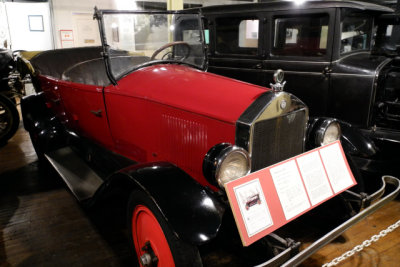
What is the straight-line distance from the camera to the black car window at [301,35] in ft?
11.5

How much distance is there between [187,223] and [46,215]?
5.83 ft

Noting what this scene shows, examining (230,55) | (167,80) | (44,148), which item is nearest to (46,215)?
(44,148)

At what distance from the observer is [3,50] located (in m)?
4.59

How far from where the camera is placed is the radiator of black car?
1.67 meters

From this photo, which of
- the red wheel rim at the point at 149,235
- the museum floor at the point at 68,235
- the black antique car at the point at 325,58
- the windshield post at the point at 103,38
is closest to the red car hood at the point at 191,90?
the windshield post at the point at 103,38

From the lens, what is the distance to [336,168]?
70.9 inches

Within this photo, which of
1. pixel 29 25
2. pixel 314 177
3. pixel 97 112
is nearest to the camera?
pixel 314 177

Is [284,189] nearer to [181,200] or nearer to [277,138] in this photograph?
[277,138]

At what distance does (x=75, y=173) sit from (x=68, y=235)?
0.55m

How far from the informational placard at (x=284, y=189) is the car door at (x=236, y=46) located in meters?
2.28

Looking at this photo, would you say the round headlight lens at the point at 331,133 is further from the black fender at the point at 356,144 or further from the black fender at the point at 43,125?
the black fender at the point at 43,125

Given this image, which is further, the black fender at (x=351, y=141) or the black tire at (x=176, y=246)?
the black fender at (x=351, y=141)

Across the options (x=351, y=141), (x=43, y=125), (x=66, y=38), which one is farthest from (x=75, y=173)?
(x=66, y=38)

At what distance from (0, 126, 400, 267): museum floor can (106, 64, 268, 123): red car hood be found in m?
1.08
